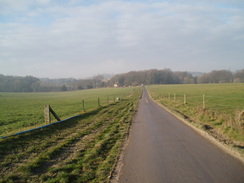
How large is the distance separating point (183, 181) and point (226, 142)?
13.1 feet

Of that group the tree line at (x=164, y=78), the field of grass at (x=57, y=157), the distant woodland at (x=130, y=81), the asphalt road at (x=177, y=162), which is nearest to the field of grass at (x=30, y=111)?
the field of grass at (x=57, y=157)

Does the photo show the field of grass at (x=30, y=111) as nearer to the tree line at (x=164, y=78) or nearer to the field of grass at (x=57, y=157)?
the field of grass at (x=57, y=157)

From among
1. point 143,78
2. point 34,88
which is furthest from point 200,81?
point 34,88

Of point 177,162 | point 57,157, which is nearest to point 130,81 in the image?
point 57,157

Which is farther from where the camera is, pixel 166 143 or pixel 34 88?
pixel 34 88

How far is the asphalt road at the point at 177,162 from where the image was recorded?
15.1 ft

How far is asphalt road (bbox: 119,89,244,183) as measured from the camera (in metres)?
4.59

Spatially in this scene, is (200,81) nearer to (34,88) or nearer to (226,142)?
(34,88)

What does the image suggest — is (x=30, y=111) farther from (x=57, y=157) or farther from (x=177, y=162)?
(x=177, y=162)

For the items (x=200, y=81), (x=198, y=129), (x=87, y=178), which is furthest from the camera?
(x=200, y=81)

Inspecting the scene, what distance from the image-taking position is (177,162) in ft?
18.3

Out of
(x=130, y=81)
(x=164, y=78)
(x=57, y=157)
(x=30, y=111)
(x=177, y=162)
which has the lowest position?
(x=30, y=111)

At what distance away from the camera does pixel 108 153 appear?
6734 mm

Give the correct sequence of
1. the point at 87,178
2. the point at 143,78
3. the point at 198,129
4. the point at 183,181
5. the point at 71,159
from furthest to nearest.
Answer: the point at 143,78, the point at 198,129, the point at 71,159, the point at 87,178, the point at 183,181
